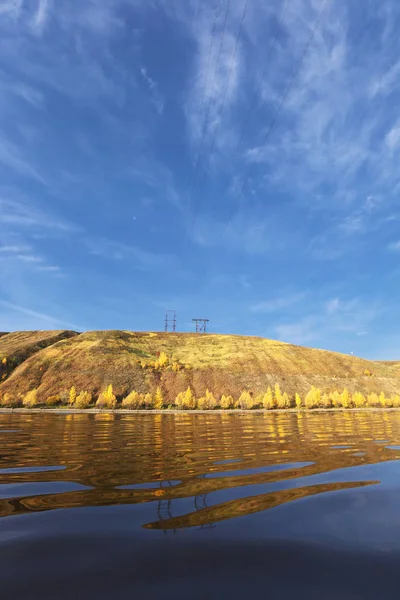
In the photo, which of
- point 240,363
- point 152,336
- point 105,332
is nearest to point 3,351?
point 105,332

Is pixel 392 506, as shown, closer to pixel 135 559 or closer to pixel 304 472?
pixel 304 472

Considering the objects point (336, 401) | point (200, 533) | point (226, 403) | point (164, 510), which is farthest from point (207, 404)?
point (200, 533)

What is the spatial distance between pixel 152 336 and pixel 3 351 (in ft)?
176

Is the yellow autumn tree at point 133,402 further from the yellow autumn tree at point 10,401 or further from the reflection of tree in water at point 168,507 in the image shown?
the reflection of tree in water at point 168,507

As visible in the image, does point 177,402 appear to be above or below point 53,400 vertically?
below

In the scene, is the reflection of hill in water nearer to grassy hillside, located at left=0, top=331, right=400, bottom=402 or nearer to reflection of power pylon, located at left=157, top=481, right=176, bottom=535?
reflection of power pylon, located at left=157, top=481, right=176, bottom=535

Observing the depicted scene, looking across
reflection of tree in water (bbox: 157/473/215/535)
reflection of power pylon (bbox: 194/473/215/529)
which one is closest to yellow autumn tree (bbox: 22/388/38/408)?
reflection of tree in water (bbox: 157/473/215/535)

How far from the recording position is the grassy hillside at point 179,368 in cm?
8625

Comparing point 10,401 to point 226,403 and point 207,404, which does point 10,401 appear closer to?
point 207,404

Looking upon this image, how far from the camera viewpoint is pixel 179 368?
98.9m

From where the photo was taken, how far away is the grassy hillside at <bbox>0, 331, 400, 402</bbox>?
86.2 metres

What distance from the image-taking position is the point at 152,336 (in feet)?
452

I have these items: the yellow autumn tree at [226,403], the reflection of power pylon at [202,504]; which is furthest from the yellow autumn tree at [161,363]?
the reflection of power pylon at [202,504]

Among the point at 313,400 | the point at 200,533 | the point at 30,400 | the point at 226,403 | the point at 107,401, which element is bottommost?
the point at 200,533
